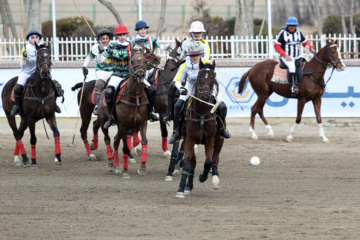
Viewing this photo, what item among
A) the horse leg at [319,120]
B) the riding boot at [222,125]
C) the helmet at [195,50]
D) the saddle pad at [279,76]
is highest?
the helmet at [195,50]

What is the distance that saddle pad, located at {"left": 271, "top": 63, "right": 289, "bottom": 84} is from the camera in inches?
801

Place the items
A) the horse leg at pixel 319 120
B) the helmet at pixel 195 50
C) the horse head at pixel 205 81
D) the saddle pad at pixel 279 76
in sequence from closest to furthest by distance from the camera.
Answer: the horse head at pixel 205 81 < the helmet at pixel 195 50 < the horse leg at pixel 319 120 < the saddle pad at pixel 279 76

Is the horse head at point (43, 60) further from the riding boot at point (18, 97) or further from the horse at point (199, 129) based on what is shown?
the horse at point (199, 129)

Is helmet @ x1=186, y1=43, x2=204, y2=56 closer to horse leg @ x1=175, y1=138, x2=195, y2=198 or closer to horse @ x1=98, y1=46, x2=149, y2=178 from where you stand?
horse leg @ x1=175, y1=138, x2=195, y2=198

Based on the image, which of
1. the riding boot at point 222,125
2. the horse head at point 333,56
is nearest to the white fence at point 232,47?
the horse head at point 333,56

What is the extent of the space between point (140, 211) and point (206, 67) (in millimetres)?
2388

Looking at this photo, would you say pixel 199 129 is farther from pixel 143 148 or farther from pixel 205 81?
pixel 143 148

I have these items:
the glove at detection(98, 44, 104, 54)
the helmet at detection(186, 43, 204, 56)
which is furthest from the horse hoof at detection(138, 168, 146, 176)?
the glove at detection(98, 44, 104, 54)

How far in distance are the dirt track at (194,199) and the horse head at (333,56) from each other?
226 centimetres

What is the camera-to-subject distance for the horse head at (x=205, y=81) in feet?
36.9

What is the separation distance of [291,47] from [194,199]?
9.30 m

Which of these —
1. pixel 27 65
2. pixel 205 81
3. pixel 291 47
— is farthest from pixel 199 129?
pixel 291 47

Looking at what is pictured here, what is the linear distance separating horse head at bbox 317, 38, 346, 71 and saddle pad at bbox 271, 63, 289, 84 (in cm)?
110

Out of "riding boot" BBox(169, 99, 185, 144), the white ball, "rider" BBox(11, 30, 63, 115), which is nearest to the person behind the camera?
"riding boot" BBox(169, 99, 185, 144)
